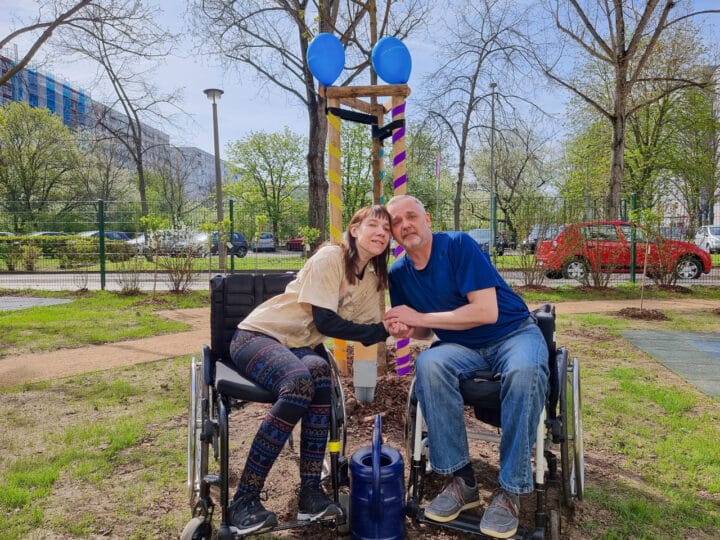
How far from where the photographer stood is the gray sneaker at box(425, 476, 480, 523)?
7.04 ft

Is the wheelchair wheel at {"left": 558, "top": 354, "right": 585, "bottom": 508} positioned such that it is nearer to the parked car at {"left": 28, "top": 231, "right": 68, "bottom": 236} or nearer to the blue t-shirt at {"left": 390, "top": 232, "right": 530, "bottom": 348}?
the blue t-shirt at {"left": 390, "top": 232, "right": 530, "bottom": 348}

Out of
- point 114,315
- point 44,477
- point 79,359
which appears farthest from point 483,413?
point 114,315

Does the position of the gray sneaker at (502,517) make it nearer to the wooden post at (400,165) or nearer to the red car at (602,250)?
the wooden post at (400,165)

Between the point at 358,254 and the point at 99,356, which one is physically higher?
the point at 358,254

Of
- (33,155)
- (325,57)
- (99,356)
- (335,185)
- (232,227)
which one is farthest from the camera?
(33,155)

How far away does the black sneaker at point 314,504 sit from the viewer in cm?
212

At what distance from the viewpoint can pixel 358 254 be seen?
2.48 m

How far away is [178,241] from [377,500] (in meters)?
8.91

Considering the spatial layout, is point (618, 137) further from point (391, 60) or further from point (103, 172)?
point (103, 172)

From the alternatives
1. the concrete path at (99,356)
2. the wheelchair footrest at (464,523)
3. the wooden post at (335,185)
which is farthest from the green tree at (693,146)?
the wheelchair footrest at (464,523)

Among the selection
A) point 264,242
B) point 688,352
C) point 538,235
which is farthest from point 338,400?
point 264,242

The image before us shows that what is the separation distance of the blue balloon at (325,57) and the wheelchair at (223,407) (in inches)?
61.0

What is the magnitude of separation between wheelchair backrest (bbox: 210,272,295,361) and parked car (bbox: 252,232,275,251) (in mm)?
9500

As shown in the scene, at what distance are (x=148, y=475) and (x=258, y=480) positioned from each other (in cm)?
102
